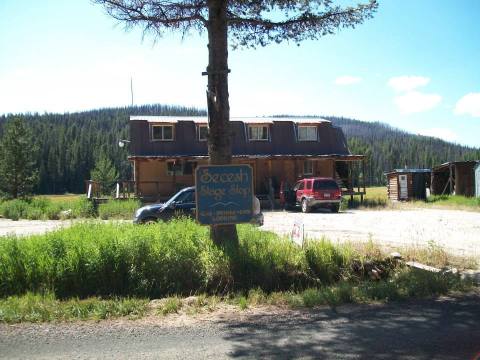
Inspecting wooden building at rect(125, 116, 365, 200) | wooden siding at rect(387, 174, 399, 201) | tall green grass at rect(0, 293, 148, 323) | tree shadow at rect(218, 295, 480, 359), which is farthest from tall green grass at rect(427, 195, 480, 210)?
tall green grass at rect(0, 293, 148, 323)

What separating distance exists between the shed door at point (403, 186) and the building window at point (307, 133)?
859 cm

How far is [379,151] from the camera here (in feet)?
527

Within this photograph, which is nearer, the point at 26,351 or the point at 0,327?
the point at 26,351

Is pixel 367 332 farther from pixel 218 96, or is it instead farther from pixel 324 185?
pixel 324 185

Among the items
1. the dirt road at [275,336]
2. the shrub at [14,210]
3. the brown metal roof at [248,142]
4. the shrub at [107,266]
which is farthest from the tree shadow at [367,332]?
the brown metal roof at [248,142]

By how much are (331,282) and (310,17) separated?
508 cm

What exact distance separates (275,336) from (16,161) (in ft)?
174

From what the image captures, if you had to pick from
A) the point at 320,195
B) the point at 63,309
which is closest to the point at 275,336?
the point at 63,309

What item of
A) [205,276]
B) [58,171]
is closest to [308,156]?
[205,276]

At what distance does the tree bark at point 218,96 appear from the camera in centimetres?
856

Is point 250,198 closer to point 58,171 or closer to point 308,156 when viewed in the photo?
point 308,156

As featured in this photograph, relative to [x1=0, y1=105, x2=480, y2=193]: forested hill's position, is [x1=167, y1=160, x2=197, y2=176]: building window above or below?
below

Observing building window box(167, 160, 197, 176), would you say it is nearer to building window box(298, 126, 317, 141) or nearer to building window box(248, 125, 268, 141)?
building window box(248, 125, 268, 141)

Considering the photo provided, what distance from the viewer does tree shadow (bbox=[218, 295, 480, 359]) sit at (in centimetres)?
470
